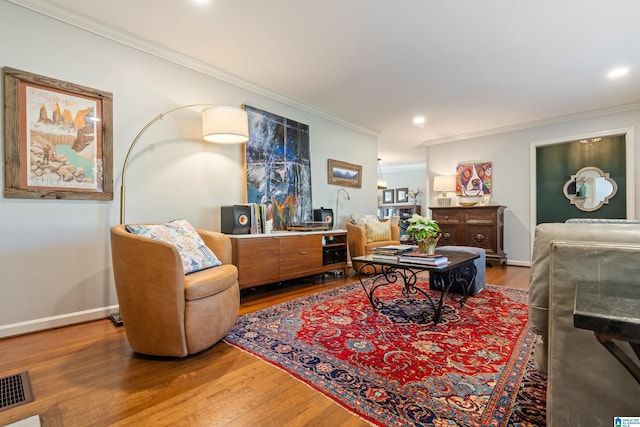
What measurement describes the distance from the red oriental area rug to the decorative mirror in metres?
3.21

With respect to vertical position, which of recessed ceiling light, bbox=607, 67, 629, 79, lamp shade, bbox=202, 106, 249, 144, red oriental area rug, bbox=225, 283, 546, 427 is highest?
recessed ceiling light, bbox=607, 67, 629, 79

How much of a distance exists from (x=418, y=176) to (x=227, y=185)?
24.1ft

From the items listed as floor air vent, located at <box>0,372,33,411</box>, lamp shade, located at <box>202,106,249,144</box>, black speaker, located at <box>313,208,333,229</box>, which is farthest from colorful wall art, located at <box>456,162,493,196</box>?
floor air vent, located at <box>0,372,33,411</box>

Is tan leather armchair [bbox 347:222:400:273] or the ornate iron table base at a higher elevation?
tan leather armchair [bbox 347:222:400:273]

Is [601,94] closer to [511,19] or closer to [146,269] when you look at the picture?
[511,19]

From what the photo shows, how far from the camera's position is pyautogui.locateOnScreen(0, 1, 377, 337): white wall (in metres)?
2.21

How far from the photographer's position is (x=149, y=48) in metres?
2.82

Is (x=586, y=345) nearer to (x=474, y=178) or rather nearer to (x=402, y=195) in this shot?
(x=474, y=178)

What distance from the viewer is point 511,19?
2.47 meters

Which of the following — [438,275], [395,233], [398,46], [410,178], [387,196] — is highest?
[398,46]

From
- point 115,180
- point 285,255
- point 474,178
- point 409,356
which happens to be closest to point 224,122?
point 115,180

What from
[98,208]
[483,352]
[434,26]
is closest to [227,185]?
[98,208]

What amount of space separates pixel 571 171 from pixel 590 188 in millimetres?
370

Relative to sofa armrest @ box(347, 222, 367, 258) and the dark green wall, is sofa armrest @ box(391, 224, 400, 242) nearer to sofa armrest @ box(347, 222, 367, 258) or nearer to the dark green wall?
sofa armrest @ box(347, 222, 367, 258)
